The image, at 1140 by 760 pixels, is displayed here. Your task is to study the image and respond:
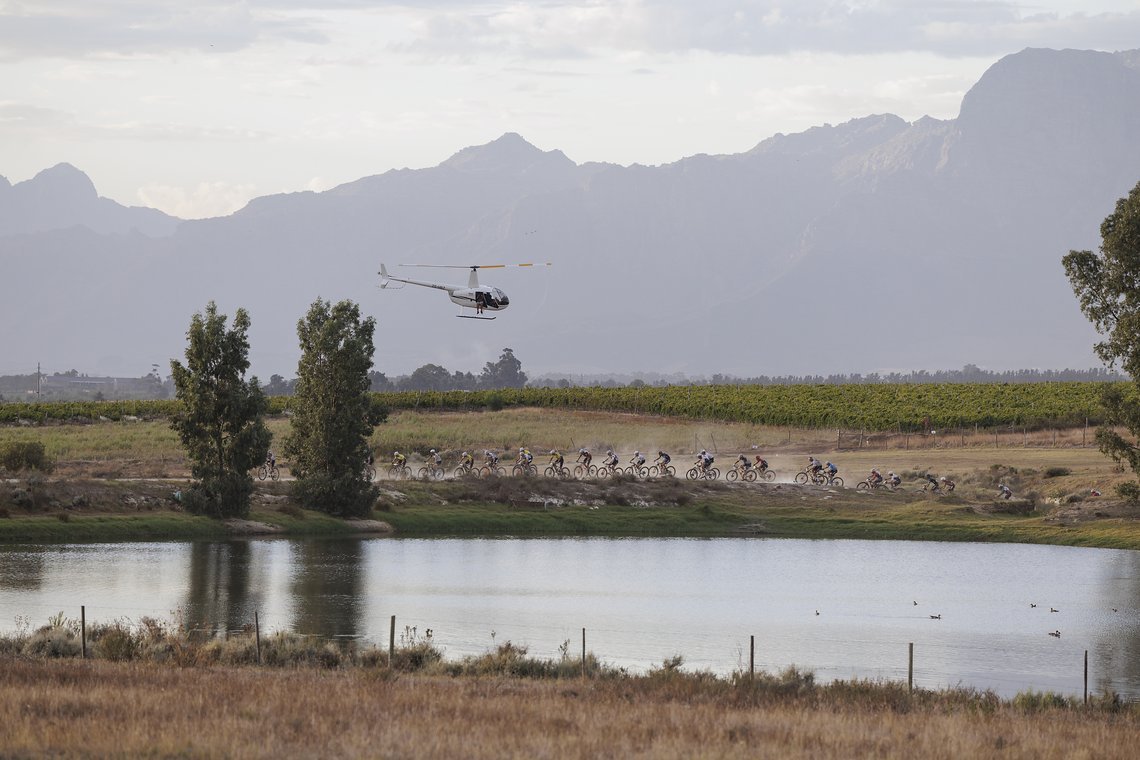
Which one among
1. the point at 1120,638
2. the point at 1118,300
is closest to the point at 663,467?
the point at 1118,300

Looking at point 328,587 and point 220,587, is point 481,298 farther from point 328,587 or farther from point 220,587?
point 220,587

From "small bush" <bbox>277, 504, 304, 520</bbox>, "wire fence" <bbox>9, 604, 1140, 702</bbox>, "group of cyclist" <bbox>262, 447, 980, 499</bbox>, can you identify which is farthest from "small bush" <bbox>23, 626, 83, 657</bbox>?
Result: "group of cyclist" <bbox>262, 447, 980, 499</bbox>

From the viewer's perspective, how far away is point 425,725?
75.3 feet

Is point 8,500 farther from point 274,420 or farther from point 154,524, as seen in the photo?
point 274,420

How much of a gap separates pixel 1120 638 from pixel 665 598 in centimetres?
1406

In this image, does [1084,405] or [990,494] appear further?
[1084,405]

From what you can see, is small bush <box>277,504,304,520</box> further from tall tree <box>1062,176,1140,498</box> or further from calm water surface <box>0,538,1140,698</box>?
tall tree <box>1062,176,1140,498</box>

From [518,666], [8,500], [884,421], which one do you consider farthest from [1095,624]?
[884,421]

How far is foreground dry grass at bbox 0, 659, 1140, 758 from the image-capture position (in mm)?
21406

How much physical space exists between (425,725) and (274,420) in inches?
4322

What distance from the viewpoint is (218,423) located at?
219 ft

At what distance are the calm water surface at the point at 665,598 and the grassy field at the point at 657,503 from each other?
3647mm

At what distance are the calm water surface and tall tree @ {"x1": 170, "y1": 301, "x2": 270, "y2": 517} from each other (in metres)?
4.23

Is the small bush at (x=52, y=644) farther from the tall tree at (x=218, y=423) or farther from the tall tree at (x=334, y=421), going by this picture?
the tall tree at (x=334, y=421)
